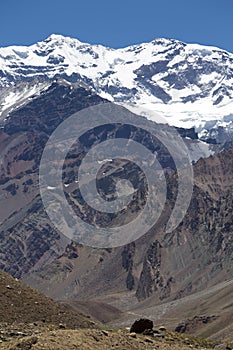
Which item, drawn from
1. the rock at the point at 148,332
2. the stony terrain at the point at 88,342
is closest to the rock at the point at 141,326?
the rock at the point at 148,332

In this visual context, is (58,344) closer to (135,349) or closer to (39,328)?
(135,349)

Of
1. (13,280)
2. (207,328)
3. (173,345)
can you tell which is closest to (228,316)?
(207,328)

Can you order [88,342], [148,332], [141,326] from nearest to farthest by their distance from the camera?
1. [88,342]
2. [148,332]
3. [141,326]

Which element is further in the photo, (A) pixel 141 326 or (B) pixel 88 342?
(A) pixel 141 326

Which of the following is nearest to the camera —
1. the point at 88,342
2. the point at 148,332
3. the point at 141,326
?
the point at 88,342

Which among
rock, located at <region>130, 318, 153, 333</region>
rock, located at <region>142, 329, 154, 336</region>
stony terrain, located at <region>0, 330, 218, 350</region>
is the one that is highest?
rock, located at <region>130, 318, 153, 333</region>

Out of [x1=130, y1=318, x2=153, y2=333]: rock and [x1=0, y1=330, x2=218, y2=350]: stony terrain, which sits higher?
[x1=130, y1=318, x2=153, y2=333]: rock

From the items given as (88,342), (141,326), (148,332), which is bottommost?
(88,342)

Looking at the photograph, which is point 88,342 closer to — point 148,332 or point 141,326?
point 148,332

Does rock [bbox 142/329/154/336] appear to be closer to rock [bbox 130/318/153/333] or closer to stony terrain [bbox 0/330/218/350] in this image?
rock [bbox 130/318/153/333]

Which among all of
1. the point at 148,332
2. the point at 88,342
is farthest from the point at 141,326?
the point at 88,342

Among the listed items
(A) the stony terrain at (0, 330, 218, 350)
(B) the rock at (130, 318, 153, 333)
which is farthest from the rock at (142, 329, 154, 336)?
(A) the stony terrain at (0, 330, 218, 350)
